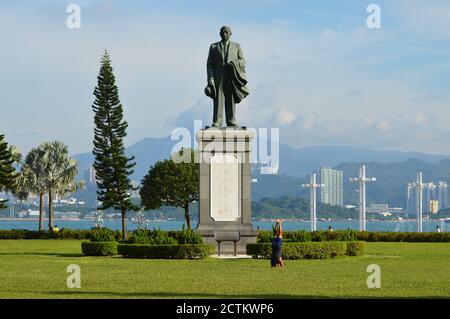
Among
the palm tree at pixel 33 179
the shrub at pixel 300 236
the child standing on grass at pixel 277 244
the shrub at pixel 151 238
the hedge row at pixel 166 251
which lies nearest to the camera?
the child standing on grass at pixel 277 244

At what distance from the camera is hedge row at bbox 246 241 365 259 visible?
2552 centimetres

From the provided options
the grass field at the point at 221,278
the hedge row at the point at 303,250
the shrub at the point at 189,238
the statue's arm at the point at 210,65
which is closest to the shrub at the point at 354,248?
the hedge row at the point at 303,250

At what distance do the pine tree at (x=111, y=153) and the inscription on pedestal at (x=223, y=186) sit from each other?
2425 centimetres

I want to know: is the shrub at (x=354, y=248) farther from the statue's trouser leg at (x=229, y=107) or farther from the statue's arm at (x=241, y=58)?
the statue's arm at (x=241, y=58)

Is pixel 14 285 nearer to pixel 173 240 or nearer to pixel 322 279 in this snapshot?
pixel 322 279

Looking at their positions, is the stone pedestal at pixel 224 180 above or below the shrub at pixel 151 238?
above

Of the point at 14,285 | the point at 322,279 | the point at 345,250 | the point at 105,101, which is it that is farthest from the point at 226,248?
the point at 105,101

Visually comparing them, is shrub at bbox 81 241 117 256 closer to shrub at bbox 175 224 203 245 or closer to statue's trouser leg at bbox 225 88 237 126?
shrub at bbox 175 224 203 245

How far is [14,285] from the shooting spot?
669 inches

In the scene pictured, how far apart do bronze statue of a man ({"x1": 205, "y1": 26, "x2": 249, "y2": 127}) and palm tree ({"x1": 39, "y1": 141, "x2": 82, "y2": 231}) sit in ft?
135

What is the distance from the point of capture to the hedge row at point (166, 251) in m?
25.7

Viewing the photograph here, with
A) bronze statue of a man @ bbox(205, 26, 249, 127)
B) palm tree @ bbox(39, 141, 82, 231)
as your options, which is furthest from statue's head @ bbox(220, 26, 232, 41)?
palm tree @ bbox(39, 141, 82, 231)

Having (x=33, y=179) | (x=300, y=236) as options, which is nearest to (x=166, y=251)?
(x=300, y=236)

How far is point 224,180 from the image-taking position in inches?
1089
